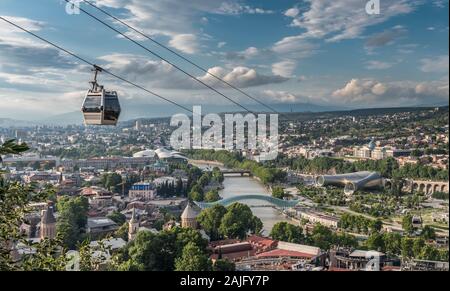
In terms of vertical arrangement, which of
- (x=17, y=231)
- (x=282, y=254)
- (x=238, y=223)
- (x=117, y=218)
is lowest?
(x=282, y=254)

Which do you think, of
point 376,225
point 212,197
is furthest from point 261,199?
point 376,225

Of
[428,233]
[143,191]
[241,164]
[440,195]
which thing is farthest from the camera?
[241,164]

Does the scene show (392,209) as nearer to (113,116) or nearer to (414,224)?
(414,224)

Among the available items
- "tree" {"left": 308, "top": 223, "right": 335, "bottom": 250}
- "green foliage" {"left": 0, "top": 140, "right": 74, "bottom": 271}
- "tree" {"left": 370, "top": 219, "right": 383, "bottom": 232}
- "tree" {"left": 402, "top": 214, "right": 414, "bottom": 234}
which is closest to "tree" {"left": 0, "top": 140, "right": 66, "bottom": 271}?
"green foliage" {"left": 0, "top": 140, "right": 74, "bottom": 271}

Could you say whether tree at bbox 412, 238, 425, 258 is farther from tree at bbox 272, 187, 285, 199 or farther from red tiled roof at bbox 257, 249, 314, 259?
tree at bbox 272, 187, 285, 199

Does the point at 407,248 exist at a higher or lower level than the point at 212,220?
lower

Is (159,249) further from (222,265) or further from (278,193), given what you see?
(278,193)
